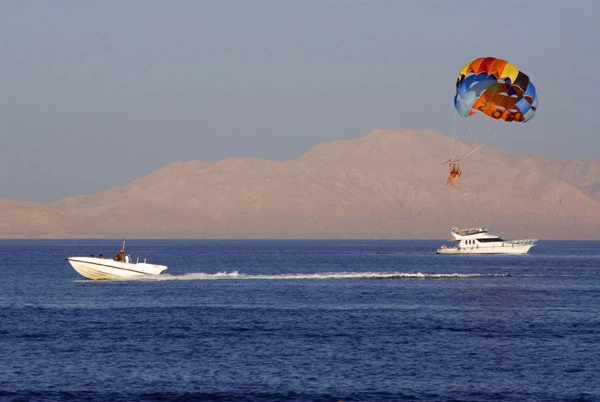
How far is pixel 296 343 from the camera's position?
170ft

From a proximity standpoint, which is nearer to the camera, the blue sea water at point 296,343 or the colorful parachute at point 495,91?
the blue sea water at point 296,343

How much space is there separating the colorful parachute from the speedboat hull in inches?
1238

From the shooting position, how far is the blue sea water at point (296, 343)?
4072 centimetres

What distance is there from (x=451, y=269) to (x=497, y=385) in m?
85.9

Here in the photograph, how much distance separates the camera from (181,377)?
4278 cm

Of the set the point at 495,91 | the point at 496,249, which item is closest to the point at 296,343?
the point at 495,91

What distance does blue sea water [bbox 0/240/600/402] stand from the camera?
40719mm

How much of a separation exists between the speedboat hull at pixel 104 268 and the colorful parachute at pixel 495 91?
31447 millimetres

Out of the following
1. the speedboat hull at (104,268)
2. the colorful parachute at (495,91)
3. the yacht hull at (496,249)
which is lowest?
the speedboat hull at (104,268)

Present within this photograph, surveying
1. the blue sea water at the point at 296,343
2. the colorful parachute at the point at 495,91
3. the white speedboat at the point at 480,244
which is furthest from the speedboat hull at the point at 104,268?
the white speedboat at the point at 480,244

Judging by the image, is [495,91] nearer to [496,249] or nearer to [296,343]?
[296,343]

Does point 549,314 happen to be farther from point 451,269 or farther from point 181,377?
point 451,269

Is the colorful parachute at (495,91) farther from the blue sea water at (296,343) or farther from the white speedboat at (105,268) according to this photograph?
the white speedboat at (105,268)

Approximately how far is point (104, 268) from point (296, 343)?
39514 mm
